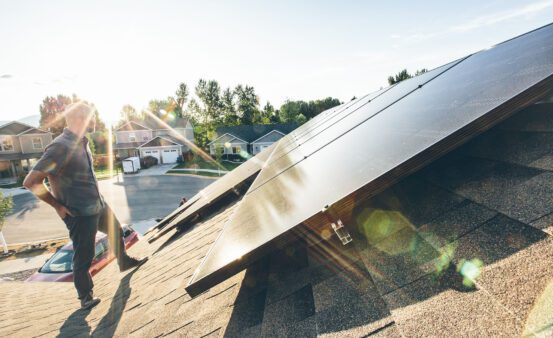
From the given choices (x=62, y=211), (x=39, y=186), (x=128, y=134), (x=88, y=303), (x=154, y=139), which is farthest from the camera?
(x=128, y=134)

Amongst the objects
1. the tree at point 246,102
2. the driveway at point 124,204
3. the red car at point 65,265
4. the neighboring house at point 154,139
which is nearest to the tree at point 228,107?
the tree at point 246,102

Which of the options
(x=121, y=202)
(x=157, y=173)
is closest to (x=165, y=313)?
(x=121, y=202)

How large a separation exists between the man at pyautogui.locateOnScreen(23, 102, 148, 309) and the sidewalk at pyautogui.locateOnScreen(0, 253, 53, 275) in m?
17.2

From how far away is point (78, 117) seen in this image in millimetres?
3344

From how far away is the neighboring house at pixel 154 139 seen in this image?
5319cm

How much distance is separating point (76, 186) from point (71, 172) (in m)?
0.18

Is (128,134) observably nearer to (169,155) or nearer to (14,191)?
(169,155)

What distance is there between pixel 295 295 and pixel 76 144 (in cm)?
315

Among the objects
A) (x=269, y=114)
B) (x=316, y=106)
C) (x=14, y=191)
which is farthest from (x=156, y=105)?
(x=14, y=191)

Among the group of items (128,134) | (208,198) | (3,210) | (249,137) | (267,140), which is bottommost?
(208,198)

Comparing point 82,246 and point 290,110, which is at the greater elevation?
point 290,110

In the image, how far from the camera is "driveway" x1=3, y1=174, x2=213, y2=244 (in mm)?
22484

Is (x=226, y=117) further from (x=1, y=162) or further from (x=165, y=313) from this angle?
(x=165, y=313)

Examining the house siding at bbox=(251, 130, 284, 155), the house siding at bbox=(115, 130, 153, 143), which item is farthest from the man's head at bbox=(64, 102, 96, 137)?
the house siding at bbox=(115, 130, 153, 143)
